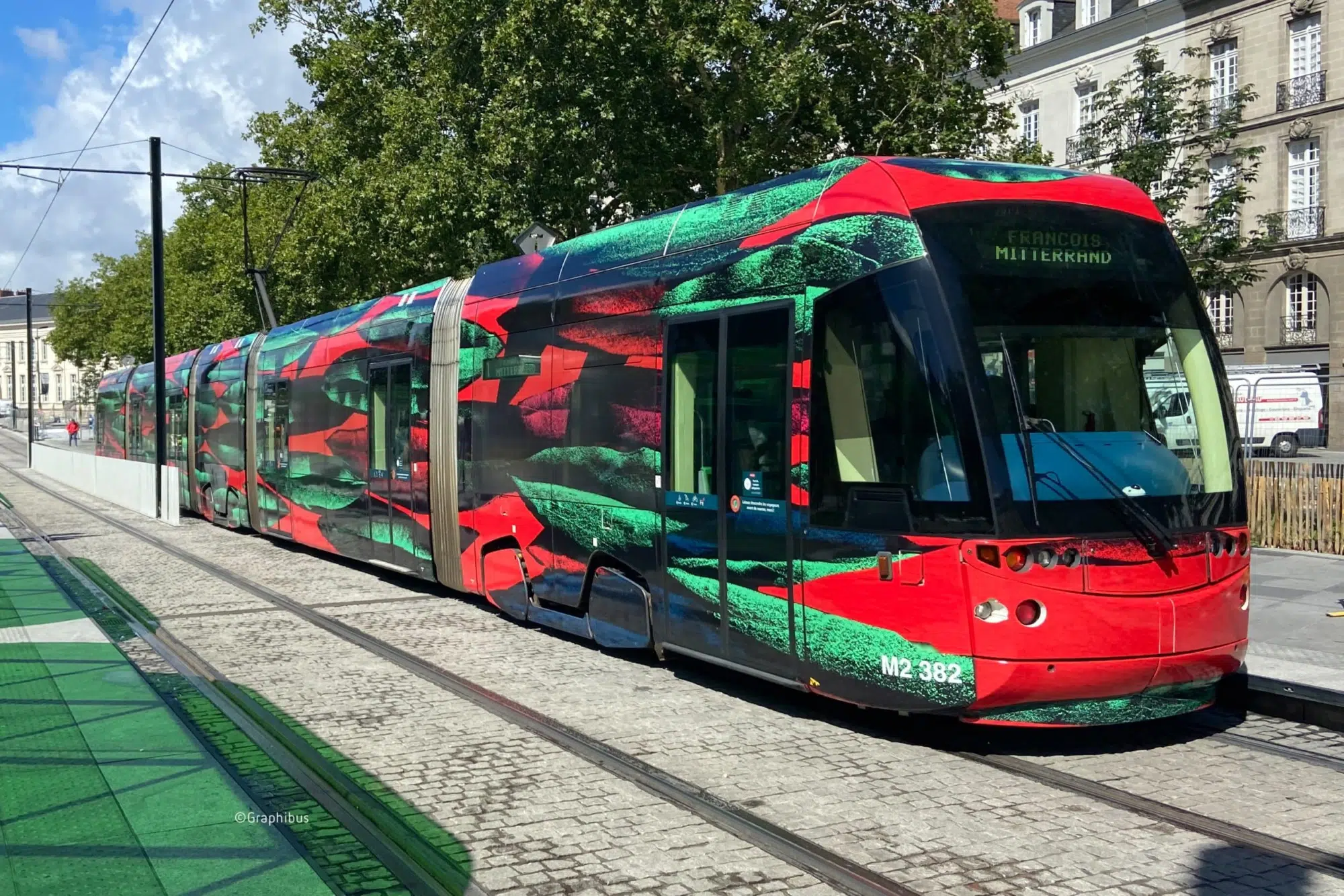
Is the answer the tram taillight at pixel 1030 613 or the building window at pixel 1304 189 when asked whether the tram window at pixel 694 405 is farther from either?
the building window at pixel 1304 189

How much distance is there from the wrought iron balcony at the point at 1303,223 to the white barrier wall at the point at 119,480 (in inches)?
1311

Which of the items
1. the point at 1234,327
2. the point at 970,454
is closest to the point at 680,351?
the point at 970,454

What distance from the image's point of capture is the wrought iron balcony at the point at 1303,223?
40531mm

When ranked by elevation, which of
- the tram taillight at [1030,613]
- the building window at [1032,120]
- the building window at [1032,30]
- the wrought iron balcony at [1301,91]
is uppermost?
the building window at [1032,30]

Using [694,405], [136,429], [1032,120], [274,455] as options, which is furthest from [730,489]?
[1032,120]

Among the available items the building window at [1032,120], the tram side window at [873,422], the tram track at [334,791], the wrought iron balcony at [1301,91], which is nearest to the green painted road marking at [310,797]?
the tram track at [334,791]

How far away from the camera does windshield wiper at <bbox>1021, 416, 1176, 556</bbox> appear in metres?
6.59

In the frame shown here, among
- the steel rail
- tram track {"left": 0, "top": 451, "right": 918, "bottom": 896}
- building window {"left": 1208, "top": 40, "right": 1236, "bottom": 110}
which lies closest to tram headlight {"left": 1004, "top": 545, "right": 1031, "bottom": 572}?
the steel rail

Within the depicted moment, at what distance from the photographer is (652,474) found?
8875mm

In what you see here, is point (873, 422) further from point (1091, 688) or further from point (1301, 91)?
point (1301, 91)

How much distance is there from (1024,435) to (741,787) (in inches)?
89.4

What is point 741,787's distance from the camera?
251 inches

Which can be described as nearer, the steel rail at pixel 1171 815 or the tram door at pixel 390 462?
the steel rail at pixel 1171 815

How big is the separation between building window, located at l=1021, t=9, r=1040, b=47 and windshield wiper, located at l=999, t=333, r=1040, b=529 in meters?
44.4
